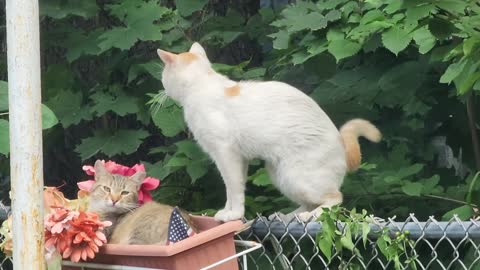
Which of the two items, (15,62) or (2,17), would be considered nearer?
(15,62)

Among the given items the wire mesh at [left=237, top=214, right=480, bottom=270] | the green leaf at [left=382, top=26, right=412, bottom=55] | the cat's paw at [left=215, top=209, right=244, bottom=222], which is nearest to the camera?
the wire mesh at [left=237, top=214, right=480, bottom=270]

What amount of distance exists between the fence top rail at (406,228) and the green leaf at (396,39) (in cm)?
67

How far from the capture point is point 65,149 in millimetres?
3867

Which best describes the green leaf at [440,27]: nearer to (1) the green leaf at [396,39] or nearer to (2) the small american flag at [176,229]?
(2) the small american flag at [176,229]

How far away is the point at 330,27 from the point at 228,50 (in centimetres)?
99

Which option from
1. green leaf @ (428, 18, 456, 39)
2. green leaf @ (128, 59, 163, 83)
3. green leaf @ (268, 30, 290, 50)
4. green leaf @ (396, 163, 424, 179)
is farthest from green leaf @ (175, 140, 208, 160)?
green leaf @ (428, 18, 456, 39)

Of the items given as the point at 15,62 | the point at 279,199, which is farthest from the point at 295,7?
the point at 15,62

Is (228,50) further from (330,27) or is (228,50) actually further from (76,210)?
(76,210)

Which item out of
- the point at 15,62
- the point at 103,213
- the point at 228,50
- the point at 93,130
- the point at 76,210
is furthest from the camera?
the point at 228,50

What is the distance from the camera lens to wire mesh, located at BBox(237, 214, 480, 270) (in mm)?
1963

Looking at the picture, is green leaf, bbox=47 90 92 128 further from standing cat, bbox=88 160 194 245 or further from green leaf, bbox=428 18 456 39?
green leaf, bbox=428 18 456 39

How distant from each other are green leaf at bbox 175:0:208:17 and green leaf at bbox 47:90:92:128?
0.48 meters

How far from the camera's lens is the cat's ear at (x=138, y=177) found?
7.68 feet

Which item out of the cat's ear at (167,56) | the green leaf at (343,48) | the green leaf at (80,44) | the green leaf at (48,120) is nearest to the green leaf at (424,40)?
the green leaf at (343,48)
